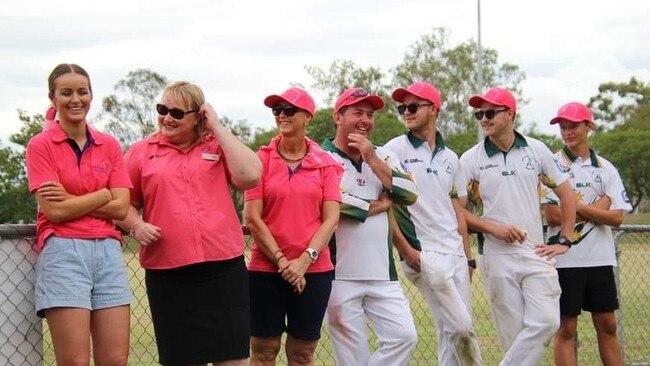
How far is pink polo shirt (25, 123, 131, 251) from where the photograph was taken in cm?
527

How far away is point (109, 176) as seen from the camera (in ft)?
18.0

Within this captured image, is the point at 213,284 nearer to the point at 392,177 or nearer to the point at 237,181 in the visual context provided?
the point at 237,181

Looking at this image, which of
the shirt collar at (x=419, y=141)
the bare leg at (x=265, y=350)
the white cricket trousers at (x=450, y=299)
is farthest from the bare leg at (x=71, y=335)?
the shirt collar at (x=419, y=141)

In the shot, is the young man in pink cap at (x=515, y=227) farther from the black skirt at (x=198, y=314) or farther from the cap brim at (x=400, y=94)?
the black skirt at (x=198, y=314)

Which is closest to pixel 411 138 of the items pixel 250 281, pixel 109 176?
pixel 250 281

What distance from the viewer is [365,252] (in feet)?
21.7

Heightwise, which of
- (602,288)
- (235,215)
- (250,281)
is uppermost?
(235,215)

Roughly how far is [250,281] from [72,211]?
1.36 meters

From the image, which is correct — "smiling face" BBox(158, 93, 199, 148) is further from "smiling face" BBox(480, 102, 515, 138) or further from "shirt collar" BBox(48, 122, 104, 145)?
"smiling face" BBox(480, 102, 515, 138)

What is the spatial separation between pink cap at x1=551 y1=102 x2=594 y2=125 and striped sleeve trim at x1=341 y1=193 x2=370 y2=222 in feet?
7.71

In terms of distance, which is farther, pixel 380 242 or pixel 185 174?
pixel 380 242

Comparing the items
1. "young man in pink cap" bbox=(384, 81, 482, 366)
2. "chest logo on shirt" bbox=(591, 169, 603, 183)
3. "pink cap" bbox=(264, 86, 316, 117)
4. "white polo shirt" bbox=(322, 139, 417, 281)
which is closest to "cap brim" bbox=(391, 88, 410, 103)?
"young man in pink cap" bbox=(384, 81, 482, 366)

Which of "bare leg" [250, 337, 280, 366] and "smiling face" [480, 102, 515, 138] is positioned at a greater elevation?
"smiling face" [480, 102, 515, 138]

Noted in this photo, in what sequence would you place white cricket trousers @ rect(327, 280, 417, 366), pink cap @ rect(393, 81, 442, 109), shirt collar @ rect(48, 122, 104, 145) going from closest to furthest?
1. shirt collar @ rect(48, 122, 104, 145)
2. white cricket trousers @ rect(327, 280, 417, 366)
3. pink cap @ rect(393, 81, 442, 109)
